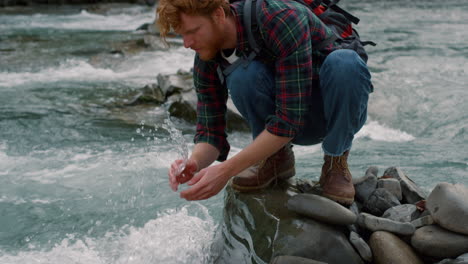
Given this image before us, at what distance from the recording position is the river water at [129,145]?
145 inches

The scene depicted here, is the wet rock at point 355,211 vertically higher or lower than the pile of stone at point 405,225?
lower

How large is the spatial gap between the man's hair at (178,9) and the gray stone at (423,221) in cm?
140

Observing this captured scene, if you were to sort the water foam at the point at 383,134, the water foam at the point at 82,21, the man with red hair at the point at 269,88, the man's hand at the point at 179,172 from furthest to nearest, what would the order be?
the water foam at the point at 82,21 < the water foam at the point at 383,134 < the man's hand at the point at 179,172 < the man with red hair at the point at 269,88

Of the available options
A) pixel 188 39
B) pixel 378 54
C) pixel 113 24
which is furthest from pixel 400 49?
pixel 113 24

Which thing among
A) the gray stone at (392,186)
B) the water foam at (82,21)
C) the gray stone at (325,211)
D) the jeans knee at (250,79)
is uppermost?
the jeans knee at (250,79)

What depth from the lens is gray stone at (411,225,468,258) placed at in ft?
8.09

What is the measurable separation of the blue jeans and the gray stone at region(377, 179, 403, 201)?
1.36 ft

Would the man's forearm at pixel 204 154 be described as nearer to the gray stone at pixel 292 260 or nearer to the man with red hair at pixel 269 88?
the man with red hair at pixel 269 88

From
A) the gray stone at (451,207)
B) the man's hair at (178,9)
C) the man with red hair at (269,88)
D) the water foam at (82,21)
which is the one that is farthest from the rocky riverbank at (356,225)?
the water foam at (82,21)

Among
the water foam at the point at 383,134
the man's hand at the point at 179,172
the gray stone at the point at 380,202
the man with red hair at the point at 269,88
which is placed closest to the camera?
the man with red hair at the point at 269,88

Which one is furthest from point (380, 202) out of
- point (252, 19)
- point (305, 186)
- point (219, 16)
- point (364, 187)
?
point (219, 16)

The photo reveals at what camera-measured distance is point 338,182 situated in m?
2.84

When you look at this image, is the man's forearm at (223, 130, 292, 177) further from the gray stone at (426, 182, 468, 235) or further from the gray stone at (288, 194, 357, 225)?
the gray stone at (426, 182, 468, 235)

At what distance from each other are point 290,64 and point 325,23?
52 centimetres
